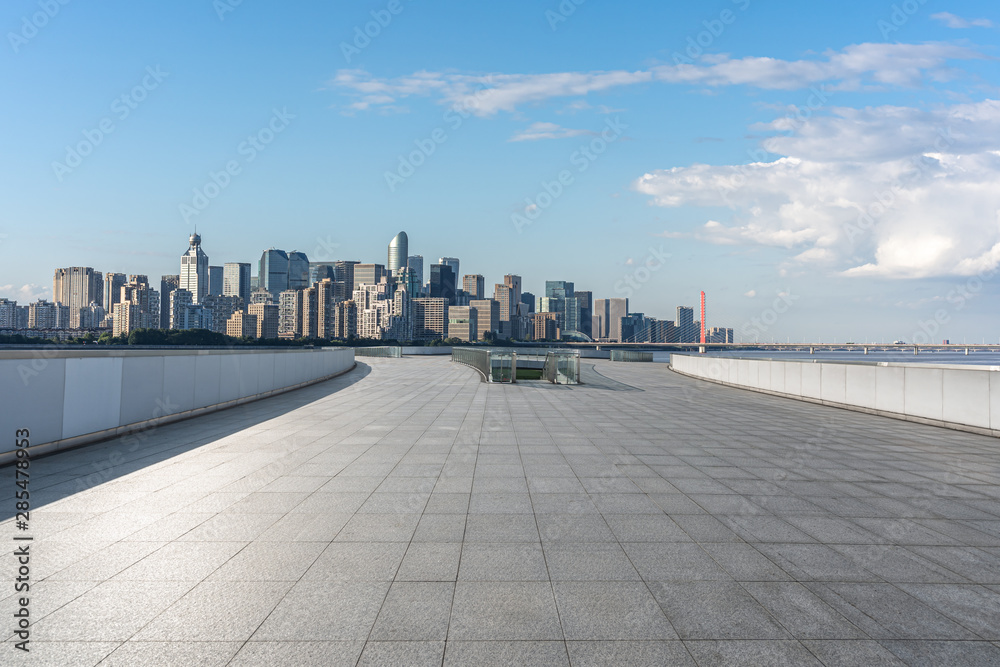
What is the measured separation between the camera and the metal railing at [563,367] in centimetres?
2611

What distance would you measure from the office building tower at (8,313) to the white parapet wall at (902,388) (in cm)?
22270

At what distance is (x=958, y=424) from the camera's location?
13.1m

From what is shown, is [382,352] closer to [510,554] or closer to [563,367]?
[563,367]

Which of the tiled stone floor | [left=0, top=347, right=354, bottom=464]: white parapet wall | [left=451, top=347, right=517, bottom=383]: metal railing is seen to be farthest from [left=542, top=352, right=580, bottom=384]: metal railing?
the tiled stone floor

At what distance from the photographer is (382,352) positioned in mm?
58281

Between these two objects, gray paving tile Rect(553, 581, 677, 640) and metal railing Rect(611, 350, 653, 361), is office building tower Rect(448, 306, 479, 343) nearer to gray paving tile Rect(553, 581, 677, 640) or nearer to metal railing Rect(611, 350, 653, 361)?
metal railing Rect(611, 350, 653, 361)

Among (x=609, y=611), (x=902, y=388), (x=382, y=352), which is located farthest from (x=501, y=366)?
(x=382, y=352)

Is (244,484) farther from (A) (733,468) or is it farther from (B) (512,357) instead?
(B) (512,357)

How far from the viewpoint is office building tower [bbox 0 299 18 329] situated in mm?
182163

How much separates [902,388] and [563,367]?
13615mm

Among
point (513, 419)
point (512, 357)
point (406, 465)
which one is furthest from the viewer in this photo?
point (512, 357)

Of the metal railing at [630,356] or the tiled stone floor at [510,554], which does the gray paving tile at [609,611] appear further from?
the metal railing at [630,356]

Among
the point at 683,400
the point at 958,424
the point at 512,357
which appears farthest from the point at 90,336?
the point at 958,424

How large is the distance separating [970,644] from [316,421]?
12.3m
